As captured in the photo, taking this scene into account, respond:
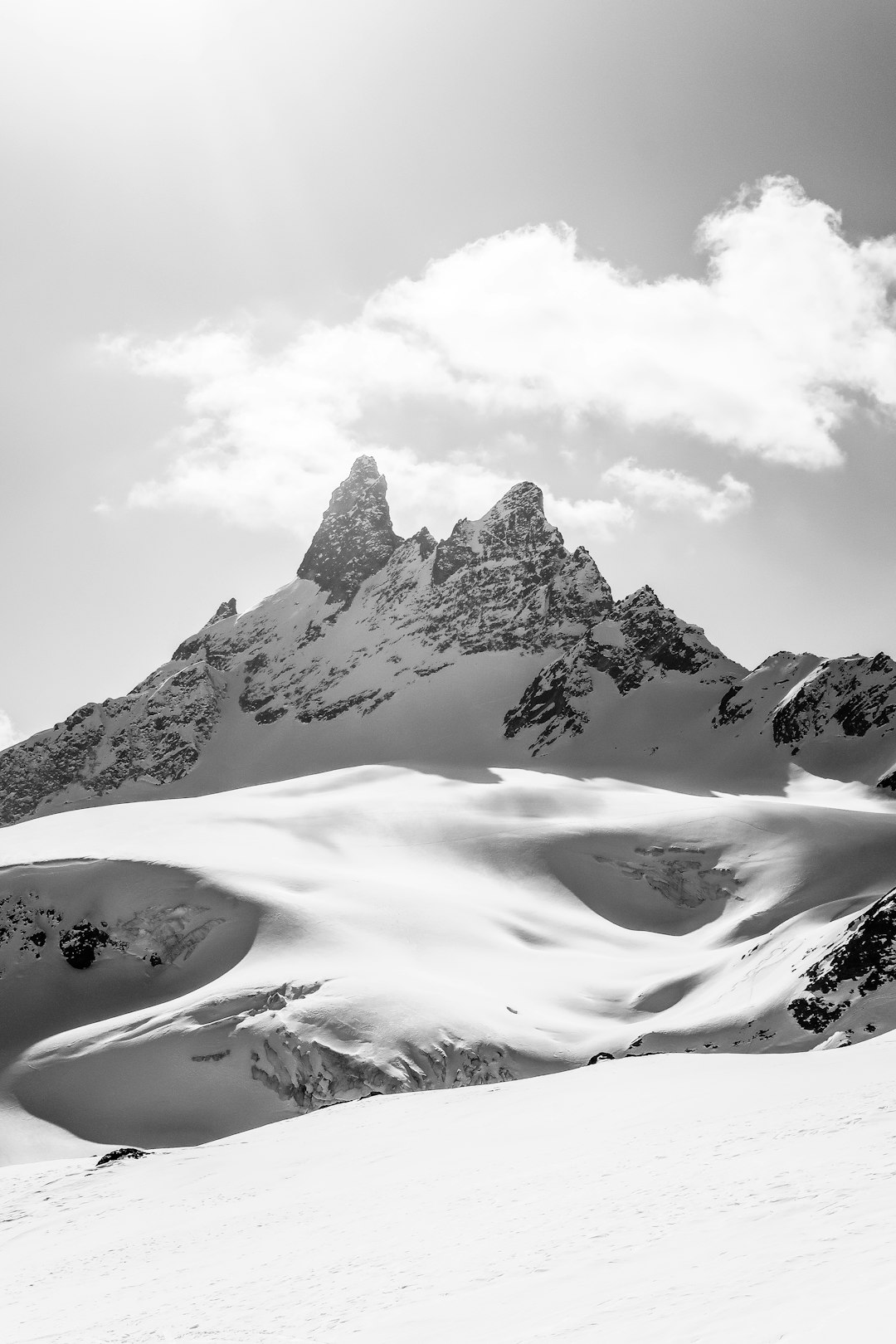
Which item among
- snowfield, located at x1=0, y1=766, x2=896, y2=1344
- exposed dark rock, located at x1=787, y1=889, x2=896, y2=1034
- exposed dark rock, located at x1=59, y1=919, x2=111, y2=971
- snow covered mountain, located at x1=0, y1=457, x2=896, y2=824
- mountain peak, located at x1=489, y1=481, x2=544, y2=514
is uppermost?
mountain peak, located at x1=489, y1=481, x2=544, y2=514

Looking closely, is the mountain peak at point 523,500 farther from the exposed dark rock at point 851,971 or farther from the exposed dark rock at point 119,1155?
the exposed dark rock at point 119,1155

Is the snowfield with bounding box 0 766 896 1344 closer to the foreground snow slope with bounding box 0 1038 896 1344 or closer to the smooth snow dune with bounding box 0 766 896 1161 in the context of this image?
the foreground snow slope with bounding box 0 1038 896 1344

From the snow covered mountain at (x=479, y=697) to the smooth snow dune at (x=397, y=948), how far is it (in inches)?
1522

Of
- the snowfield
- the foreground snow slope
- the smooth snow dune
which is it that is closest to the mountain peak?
the snowfield

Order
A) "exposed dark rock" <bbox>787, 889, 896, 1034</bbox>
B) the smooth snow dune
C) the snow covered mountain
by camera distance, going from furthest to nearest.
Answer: the snow covered mountain, the smooth snow dune, "exposed dark rock" <bbox>787, 889, 896, 1034</bbox>

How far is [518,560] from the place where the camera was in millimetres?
185000

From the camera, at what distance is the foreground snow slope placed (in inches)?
368

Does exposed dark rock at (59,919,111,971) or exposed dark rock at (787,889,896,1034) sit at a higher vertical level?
exposed dark rock at (59,919,111,971)

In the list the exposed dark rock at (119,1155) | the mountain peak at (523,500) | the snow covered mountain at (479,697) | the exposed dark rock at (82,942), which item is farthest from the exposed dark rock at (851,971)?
the mountain peak at (523,500)

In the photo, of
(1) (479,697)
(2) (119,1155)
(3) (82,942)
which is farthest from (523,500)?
(2) (119,1155)

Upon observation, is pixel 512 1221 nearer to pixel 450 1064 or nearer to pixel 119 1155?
pixel 119 1155

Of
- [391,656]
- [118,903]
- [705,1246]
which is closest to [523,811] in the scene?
[118,903]

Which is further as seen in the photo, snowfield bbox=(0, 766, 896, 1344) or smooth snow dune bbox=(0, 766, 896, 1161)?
smooth snow dune bbox=(0, 766, 896, 1161)

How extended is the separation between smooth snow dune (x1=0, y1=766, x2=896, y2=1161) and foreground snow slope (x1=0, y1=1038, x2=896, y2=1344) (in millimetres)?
20351
